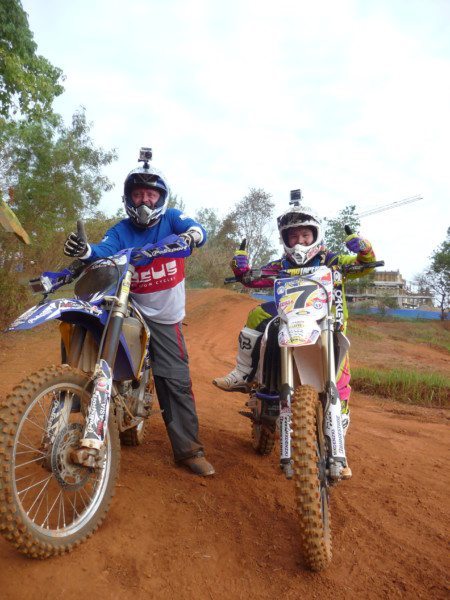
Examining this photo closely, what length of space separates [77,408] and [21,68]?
8.71 metres

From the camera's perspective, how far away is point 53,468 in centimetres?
229

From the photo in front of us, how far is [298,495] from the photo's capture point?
2277 mm

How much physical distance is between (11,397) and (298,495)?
1.52 m

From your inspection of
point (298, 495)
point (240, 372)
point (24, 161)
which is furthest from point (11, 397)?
point (24, 161)

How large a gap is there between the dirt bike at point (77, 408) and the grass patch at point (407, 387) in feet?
17.5

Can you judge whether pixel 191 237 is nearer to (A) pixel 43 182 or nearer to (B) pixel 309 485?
(B) pixel 309 485

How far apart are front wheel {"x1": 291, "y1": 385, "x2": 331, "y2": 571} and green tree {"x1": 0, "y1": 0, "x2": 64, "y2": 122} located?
9.23 m

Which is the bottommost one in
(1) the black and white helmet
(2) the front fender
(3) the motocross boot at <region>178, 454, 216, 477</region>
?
(3) the motocross boot at <region>178, 454, 216, 477</region>

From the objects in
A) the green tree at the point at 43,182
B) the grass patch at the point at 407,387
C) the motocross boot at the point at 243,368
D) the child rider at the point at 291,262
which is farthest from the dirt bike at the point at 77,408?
the green tree at the point at 43,182

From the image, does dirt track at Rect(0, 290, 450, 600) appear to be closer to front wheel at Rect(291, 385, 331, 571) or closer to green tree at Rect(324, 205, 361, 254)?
front wheel at Rect(291, 385, 331, 571)

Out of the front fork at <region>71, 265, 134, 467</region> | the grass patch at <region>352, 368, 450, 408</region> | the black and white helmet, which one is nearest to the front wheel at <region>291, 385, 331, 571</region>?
the front fork at <region>71, 265, 134, 467</region>

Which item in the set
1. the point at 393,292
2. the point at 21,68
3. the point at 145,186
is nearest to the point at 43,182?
the point at 21,68

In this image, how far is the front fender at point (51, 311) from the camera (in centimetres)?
232

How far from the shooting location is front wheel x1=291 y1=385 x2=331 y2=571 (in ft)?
7.38
